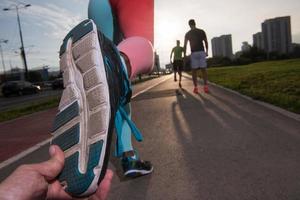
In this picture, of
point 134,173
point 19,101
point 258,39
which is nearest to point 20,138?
point 134,173

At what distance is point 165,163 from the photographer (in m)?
3.61

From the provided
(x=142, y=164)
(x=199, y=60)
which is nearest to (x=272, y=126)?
(x=142, y=164)

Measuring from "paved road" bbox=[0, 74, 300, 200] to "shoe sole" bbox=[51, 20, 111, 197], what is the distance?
47.0 inches

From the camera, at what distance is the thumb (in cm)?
141

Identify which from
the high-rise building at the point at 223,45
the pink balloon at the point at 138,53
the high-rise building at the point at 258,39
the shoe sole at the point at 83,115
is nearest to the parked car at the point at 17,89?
the pink balloon at the point at 138,53

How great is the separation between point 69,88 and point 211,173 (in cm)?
169

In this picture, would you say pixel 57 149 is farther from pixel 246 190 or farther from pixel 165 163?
pixel 165 163

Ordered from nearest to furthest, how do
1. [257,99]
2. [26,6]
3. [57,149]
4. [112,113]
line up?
[57,149] → [112,113] → [257,99] → [26,6]

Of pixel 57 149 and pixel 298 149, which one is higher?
pixel 57 149

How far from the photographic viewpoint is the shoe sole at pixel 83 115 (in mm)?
1569

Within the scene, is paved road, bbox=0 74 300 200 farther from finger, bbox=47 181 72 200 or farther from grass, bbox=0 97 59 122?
grass, bbox=0 97 59 122

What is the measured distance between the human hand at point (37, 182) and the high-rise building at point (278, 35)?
4549 inches

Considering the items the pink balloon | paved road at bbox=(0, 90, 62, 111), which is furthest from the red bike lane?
paved road at bbox=(0, 90, 62, 111)

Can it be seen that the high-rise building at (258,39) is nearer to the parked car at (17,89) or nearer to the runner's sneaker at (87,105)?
the parked car at (17,89)
